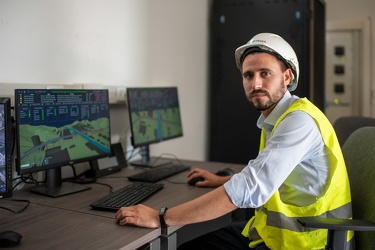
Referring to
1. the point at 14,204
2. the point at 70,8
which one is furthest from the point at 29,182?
the point at 70,8

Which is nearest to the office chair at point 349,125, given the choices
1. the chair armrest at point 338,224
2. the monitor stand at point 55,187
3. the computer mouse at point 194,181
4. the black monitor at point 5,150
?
the computer mouse at point 194,181

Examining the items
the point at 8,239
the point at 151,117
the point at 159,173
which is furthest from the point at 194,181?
the point at 8,239

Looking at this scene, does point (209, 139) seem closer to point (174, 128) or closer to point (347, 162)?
point (174, 128)

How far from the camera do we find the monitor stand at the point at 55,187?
1.62 metres

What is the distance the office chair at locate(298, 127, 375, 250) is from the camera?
1.15 m

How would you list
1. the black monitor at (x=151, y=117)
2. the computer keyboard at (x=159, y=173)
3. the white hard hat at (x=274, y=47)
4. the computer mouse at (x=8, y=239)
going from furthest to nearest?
the black monitor at (x=151, y=117)
the computer keyboard at (x=159, y=173)
the white hard hat at (x=274, y=47)
the computer mouse at (x=8, y=239)

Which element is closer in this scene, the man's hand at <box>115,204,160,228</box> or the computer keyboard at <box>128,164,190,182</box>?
the man's hand at <box>115,204,160,228</box>

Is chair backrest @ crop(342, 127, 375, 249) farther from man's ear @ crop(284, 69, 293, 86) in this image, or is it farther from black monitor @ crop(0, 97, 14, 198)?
black monitor @ crop(0, 97, 14, 198)

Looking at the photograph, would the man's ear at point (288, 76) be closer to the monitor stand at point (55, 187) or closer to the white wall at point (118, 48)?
the monitor stand at point (55, 187)

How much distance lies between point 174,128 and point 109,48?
615 mm

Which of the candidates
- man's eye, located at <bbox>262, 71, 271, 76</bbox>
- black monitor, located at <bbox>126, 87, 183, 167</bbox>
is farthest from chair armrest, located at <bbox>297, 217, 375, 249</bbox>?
black monitor, located at <bbox>126, 87, 183, 167</bbox>

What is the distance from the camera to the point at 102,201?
145 cm

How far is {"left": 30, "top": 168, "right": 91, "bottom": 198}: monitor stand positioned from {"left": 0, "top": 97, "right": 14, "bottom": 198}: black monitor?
331 mm

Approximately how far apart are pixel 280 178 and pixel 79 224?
66cm
